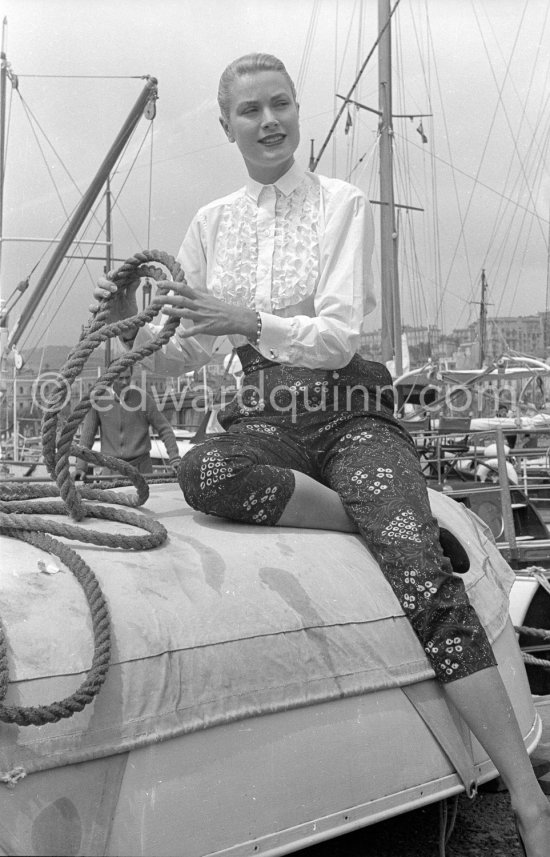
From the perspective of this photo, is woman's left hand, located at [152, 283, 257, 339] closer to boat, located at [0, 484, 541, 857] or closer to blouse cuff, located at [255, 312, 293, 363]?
blouse cuff, located at [255, 312, 293, 363]

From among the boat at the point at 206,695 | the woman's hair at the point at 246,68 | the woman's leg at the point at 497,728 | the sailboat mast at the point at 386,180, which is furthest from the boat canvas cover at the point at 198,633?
the sailboat mast at the point at 386,180

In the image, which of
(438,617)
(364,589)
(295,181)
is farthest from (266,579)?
(295,181)

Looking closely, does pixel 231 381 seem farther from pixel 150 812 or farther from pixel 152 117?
pixel 152 117

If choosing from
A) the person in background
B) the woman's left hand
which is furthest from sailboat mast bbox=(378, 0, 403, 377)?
the woman's left hand

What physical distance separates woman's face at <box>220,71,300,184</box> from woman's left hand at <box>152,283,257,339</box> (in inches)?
24.8

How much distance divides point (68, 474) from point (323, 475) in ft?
2.55

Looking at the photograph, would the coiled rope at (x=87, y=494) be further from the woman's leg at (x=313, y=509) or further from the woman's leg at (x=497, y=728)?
the woman's leg at (x=497, y=728)

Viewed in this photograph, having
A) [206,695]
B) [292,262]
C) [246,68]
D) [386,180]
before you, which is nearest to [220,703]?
[206,695]

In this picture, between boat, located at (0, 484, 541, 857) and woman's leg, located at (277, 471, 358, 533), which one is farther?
woman's leg, located at (277, 471, 358, 533)

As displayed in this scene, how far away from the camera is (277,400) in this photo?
267 centimetres

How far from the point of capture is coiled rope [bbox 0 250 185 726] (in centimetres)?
174

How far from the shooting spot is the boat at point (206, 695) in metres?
1.64

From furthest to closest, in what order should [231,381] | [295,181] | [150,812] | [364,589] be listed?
[231,381] < [295,181] < [364,589] < [150,812]

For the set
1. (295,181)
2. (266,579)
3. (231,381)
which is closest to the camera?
(266,579)
